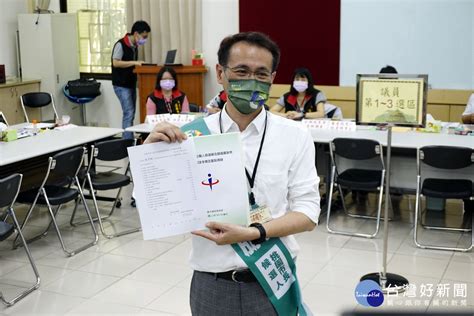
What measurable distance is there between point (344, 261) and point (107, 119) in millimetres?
6294

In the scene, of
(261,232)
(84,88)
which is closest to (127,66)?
(84,88)

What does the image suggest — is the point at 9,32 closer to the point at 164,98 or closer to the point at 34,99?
the point at 34,99

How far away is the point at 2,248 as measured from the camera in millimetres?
5305

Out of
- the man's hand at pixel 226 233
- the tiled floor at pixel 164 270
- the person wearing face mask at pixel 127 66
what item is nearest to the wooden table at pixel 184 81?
the person wearing face mask at pixel 127 66

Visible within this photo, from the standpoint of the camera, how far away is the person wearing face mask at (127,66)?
8914 millimetres

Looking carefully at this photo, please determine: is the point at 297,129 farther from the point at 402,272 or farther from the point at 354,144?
the point at 354,144

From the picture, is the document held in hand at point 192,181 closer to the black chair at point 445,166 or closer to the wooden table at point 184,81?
the black chair at point 445,166

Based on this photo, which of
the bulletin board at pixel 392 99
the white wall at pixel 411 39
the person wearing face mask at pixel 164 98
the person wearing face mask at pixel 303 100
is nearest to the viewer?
the bulletin board at pixel 392 99

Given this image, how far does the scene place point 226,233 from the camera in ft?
5.84

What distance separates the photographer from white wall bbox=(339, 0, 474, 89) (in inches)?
307

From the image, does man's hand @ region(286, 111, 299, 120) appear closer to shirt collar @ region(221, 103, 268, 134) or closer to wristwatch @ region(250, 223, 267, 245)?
shirt collar @ region(221, 103, 268, 134)

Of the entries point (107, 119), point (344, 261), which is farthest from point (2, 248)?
point (107, 119)

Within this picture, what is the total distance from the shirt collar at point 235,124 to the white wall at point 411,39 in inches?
255

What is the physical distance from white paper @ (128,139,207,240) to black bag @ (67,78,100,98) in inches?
319
